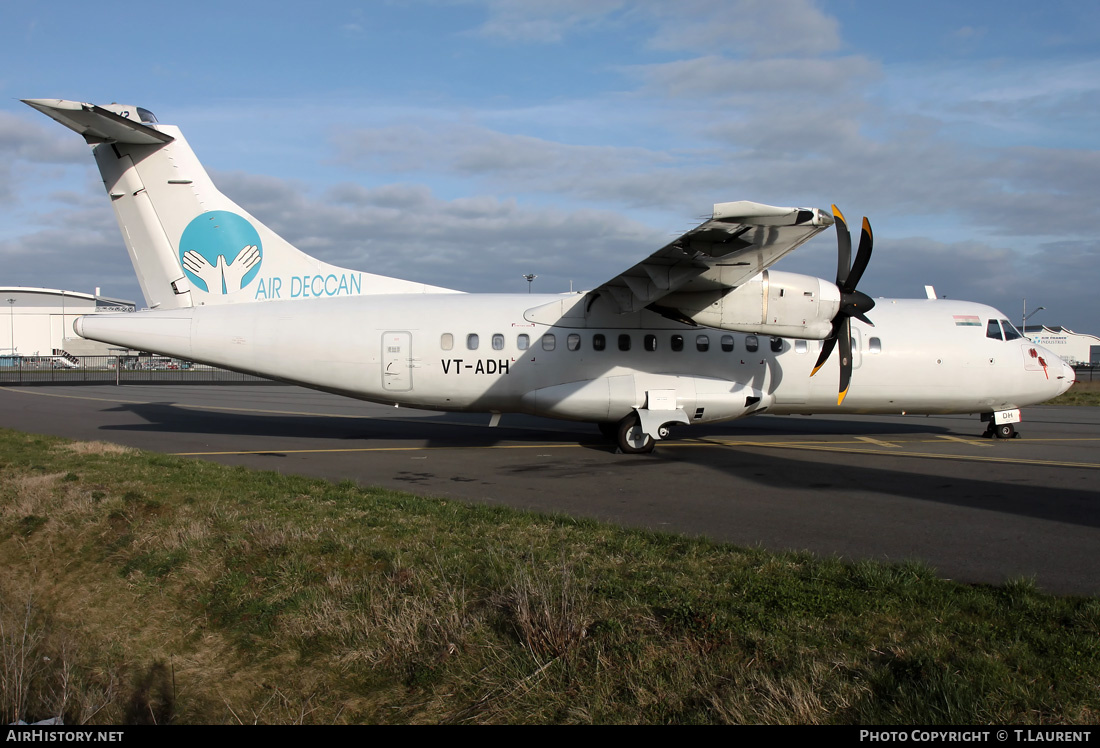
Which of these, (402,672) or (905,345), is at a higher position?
(905,345)

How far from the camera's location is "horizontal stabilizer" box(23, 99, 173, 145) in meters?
13.8

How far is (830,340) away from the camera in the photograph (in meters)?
15.5

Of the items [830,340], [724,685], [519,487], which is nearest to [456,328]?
[519,487]

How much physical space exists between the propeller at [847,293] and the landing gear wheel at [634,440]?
451 cm

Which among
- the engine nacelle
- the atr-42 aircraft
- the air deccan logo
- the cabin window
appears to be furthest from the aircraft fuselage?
the engine nacelle

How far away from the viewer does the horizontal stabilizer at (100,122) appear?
1377 cm

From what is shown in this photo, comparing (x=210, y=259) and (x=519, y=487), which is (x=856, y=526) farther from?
(x=210, y=259)

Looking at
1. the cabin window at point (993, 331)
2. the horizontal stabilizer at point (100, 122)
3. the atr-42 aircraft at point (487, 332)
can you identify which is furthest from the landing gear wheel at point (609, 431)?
the horizontal stabilizer at point (100, 122)

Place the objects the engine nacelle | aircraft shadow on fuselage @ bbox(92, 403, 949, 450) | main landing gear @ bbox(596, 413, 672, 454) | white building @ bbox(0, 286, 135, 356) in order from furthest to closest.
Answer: white building @ bbox(0, 286, 135, 356)
aircraft shadow on fuselage @ bbox(92, 403, 949, 450)
main landing gear @ bbox(596, 413, 672, 454)
the engine nacelle

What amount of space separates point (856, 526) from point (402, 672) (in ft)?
19.5

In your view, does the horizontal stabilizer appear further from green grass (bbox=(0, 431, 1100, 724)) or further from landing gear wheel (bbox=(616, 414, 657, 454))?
landing gear wheel (bbox=(616, 414, 657, 454))

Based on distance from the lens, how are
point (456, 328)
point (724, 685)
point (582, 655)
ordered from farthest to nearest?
point (456, 328) → point (582, 655) → point (724, 685)

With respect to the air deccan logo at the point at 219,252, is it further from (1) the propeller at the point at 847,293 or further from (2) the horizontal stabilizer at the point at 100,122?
(1) the propeller at the point at 847,293

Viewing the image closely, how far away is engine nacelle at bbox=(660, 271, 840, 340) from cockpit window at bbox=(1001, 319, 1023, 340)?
6.54 metres
